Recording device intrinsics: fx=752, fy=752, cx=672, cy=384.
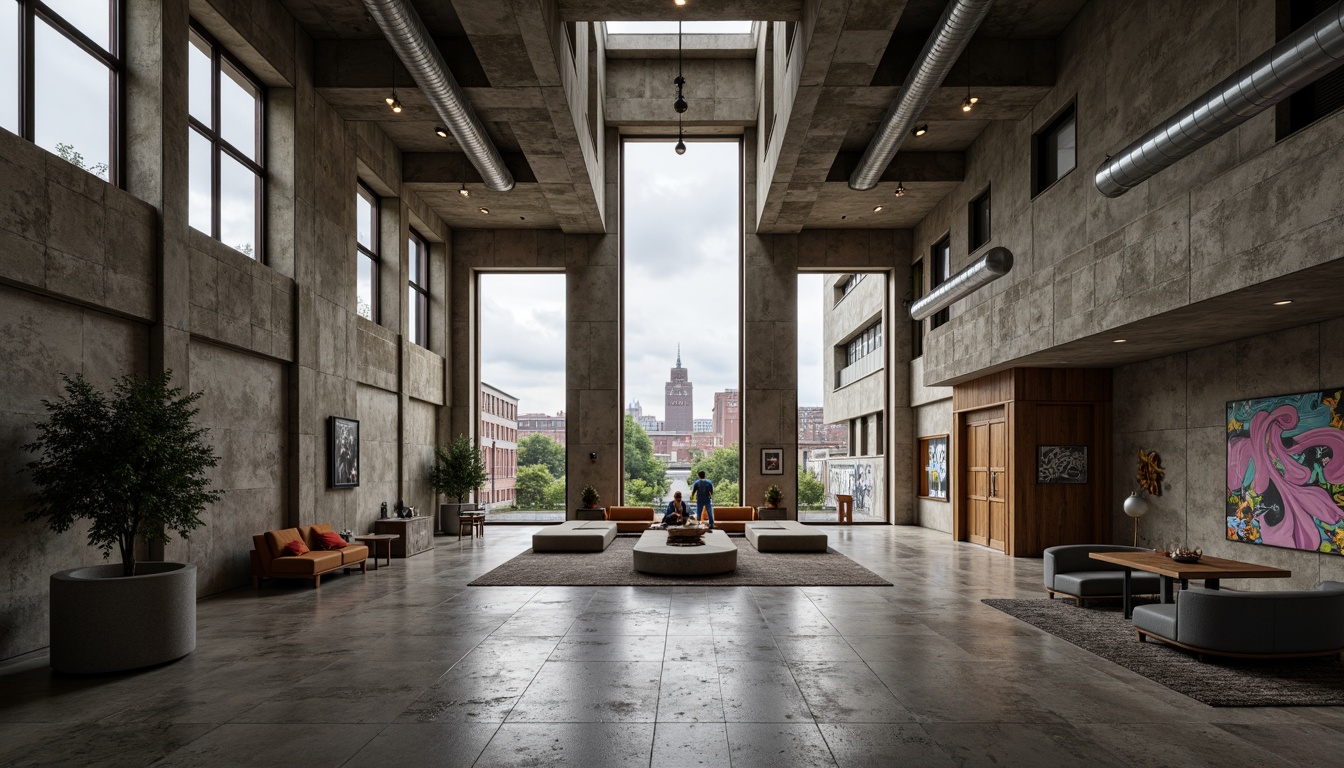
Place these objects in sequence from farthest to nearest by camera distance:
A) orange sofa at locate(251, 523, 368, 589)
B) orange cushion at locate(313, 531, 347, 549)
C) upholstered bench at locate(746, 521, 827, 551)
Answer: upholstered bench at locate(746, 521, 827, 551) < orange cushion at locate(313, 531, 347, 549) < orange sofa at locate(251, 523, 368, 589)

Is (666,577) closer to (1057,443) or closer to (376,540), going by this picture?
(376,540)

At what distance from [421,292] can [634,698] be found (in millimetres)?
14795

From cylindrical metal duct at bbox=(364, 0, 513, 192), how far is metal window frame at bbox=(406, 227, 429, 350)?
4.96 m

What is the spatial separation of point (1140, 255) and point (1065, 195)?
2850mm

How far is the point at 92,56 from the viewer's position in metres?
7.55

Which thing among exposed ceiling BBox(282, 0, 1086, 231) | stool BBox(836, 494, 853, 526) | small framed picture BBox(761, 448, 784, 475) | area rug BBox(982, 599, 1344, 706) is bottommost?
stool BBox(836, 494, 853, 526)

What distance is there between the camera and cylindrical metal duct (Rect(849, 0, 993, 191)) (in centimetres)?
823

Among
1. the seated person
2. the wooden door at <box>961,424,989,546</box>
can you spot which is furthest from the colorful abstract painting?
the seated person

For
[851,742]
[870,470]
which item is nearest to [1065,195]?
[851,742]

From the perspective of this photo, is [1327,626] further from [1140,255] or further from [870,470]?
[870,470]

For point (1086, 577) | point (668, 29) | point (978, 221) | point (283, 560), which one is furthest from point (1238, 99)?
point (668, 29)

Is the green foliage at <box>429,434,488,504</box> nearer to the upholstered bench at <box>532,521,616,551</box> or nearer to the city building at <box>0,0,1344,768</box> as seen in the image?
the city building at <box>0,0,1344,768</box>

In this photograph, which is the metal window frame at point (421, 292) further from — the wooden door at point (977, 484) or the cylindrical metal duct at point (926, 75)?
the wooden door at point (977, 484)

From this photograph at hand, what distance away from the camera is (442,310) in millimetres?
18359
